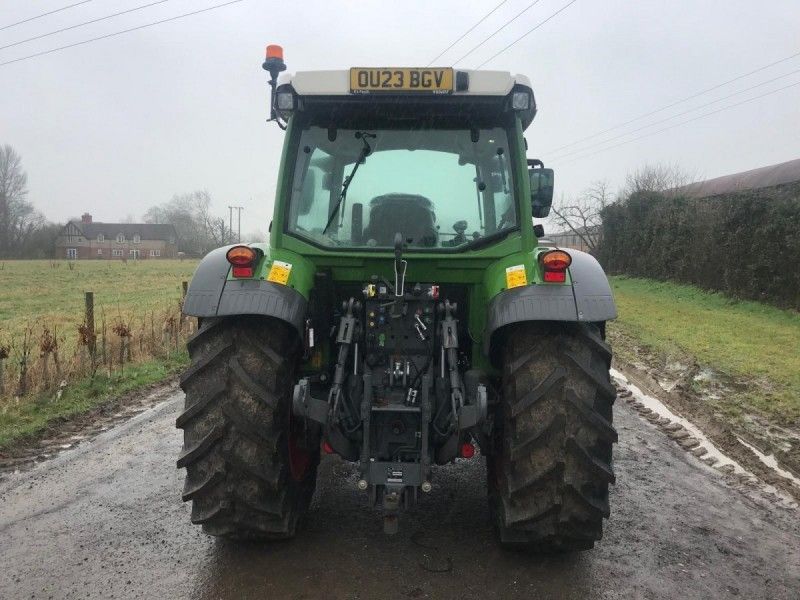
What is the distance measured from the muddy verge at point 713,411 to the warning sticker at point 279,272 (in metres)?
3.57

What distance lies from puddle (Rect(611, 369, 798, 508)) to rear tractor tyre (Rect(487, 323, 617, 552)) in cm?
197

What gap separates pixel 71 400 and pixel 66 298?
16.5m

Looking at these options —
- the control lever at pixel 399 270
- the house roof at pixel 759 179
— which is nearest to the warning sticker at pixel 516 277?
the control lever at pixel 399 270

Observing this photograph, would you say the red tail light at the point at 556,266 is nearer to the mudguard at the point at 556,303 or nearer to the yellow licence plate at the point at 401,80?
the mudguard at the point at 556,303

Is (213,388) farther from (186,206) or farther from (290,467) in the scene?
(186,206)

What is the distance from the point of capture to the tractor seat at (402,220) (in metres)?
3.71

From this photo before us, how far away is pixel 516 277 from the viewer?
327cm

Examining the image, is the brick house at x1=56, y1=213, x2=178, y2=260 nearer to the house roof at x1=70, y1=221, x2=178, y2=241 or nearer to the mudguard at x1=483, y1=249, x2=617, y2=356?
the house roof at x1=70, y1=221, x2=178, y2=241

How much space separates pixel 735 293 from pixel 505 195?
12709 millimetres

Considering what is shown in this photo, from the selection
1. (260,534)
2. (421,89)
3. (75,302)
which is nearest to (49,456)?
(260,534)

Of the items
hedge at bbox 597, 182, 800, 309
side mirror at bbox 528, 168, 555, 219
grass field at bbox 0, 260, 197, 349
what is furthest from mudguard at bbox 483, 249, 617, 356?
hedge at bbox 597, 182, 800, 309

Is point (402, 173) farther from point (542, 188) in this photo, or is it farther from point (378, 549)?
point (378, 549)

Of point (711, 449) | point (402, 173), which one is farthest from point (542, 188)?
point (711, 449)

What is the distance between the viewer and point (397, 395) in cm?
339
